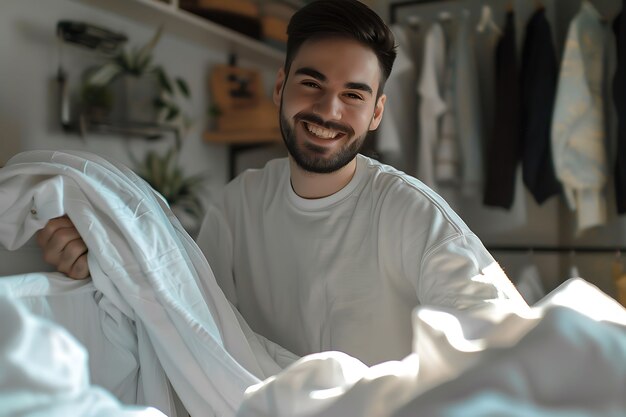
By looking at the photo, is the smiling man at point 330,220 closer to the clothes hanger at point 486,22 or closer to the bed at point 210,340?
the bed at point 210,340

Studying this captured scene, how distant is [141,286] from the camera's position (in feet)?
2.98

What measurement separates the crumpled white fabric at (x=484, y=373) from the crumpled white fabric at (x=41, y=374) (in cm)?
15

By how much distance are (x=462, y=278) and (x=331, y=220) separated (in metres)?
0.42

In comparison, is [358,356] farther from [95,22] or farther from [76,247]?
[95,22]

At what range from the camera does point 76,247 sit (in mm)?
924

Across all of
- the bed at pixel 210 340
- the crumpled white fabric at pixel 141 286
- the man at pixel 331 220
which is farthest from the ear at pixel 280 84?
the crumpled white fabric at pixel 141 286

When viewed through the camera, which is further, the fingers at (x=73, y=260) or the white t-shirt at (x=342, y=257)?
the white t-shirt at (x=342, y=257)

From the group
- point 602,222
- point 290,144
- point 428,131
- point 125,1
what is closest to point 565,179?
point 602,222

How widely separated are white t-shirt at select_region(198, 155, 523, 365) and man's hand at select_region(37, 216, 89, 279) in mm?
465

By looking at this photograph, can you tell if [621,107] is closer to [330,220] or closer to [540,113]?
[540,113]

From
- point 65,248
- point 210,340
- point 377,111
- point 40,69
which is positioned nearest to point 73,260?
point 65,248

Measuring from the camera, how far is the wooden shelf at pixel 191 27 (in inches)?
86.4

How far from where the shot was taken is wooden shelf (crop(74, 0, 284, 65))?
2.20 meters

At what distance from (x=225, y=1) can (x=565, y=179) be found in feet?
5.04
